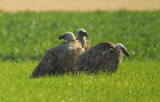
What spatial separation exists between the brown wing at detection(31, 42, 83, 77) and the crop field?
13.1 inches

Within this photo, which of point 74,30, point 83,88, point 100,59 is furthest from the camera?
point 74,30

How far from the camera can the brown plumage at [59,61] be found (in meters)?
9.99

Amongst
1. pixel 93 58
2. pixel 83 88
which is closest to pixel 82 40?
pixel 93 58

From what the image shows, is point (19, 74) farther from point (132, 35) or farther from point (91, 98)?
point (132, 35)

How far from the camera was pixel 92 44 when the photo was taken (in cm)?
1337

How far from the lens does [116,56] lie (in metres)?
10.4

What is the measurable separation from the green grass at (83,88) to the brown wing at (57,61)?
33 centimetres

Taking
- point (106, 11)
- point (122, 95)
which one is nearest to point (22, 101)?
point (122, 95)

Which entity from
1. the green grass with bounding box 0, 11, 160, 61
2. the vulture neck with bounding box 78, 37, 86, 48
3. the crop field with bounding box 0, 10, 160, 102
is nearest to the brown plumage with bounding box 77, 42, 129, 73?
the crop field with bounding box 0, 10, 160, 102

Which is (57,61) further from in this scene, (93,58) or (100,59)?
(100,59)

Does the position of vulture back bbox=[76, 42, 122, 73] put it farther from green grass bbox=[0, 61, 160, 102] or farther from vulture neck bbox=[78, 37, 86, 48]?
vulture neck bbox=[78, 37, 86, 48]

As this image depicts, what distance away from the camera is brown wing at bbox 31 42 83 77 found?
999 cm

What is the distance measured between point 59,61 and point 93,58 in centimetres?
103

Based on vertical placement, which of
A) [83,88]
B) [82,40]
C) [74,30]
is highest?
[82,40]
